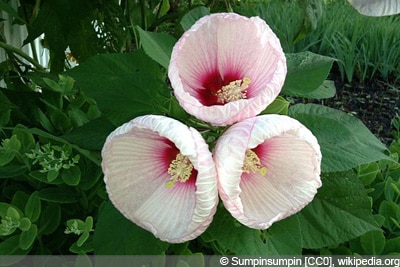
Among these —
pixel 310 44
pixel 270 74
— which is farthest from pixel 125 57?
pixel 310 44

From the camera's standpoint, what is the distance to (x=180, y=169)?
545 mm

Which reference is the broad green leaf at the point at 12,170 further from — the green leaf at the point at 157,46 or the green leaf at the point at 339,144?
the green leaf at the point at 339,144

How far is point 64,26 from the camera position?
0.92m

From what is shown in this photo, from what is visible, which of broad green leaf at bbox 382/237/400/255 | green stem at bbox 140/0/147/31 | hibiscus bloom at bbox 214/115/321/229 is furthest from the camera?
green stem at bbox 140/0/147/31

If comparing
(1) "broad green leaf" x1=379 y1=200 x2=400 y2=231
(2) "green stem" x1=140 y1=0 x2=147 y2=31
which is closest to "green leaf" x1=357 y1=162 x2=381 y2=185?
(1) "broad green leaf" x1=379 y1=200 x2=400 y2=231

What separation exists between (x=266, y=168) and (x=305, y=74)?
0.49ft

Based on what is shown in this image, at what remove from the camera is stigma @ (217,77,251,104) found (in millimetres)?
584

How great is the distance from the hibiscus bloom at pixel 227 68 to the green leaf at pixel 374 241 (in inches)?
10.0

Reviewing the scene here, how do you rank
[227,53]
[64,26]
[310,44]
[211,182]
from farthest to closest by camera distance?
[310,44], [64,26], [227,53], [211,182]

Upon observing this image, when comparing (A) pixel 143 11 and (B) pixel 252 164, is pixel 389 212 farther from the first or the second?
(A) pixel 143 11

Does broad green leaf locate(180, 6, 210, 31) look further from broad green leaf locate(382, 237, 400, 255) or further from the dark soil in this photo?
the dark soil

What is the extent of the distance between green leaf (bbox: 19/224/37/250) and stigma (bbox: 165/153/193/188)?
0.17 metres

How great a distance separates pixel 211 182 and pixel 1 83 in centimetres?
83

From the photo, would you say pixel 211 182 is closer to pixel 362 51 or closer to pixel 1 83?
pixel 1 83
